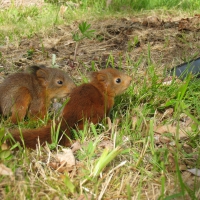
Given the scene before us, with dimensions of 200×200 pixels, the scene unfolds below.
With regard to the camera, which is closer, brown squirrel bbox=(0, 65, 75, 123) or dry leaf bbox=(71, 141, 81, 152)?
dry leaf bbox=(71, 141, 81, 152)

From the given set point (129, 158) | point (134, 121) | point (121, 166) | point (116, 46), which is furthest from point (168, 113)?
point (116, 46)

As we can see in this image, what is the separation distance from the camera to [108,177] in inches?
90.0

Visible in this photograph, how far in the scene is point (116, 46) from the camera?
16.4ft

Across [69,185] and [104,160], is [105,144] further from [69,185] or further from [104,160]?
[69,185]

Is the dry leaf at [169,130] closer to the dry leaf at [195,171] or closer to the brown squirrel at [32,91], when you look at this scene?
the dry leaf at [195,171]

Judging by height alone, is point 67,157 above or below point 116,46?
below

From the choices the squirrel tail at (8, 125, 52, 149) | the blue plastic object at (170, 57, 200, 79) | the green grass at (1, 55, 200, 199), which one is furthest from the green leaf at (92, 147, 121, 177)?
the blue plastic object at (170, 57, 200, 79)

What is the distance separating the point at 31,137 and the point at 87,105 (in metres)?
0.61

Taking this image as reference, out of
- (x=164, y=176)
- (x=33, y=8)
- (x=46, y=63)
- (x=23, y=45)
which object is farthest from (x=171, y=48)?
(x=33, y=8)

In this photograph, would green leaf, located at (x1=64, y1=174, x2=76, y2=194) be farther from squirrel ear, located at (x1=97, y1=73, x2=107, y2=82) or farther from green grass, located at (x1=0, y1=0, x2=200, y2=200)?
squirrel ear, located at (x1=97, y1=73, x2=107, y2=82)

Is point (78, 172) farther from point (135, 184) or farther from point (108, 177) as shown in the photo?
point (135, 184)

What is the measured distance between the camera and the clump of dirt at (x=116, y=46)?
14.6 ft

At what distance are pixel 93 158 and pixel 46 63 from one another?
225cm

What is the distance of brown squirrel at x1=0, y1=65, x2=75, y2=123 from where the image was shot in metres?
3.27
